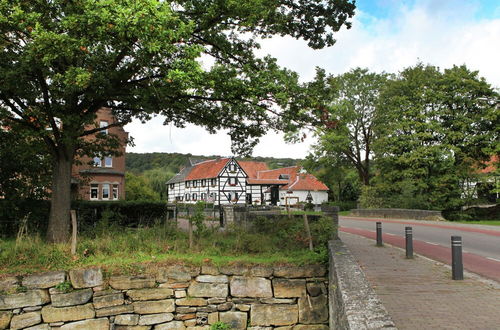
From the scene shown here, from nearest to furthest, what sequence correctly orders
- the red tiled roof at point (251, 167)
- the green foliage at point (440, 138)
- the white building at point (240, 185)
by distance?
the green foliage at point (440, 138)
the white building at point (240, 185)
the red tiled roof at point (251, 167)

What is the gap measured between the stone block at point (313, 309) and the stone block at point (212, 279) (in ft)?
5.27

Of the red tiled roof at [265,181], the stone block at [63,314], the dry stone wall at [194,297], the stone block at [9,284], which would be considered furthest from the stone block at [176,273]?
the red tiled roof at [265,181]

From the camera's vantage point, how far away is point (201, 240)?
973 cm

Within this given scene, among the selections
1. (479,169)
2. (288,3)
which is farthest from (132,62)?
(479,169)

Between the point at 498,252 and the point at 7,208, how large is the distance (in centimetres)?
1488

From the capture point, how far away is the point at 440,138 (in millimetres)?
32750

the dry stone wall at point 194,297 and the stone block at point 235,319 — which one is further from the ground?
the dry stone wall at point 194,297

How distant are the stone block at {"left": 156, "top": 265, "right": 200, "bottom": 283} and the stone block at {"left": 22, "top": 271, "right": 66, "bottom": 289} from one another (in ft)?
6.15

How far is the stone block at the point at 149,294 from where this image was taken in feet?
25.9

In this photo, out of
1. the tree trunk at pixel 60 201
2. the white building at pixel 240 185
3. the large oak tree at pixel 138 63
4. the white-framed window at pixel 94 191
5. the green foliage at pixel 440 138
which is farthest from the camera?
the white building at pixel 240 185

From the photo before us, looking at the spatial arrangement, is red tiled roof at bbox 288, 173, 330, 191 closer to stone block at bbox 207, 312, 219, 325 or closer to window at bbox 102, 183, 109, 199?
Answer: window at bbox 102, 183, 109, 199

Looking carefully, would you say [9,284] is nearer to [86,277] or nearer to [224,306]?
[86,277]

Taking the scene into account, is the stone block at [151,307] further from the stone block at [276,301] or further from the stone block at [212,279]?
the stone block at [276,301]

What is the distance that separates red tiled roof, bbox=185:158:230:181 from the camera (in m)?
55.2
